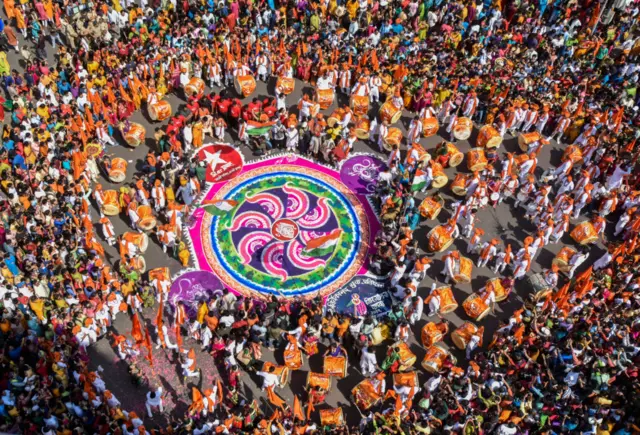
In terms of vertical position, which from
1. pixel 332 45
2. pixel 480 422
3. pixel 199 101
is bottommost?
pixel 480 422

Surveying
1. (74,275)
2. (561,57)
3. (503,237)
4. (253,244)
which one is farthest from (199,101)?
(561,57)

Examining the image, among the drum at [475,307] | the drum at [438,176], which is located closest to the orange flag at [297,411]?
the drum at [475,307]

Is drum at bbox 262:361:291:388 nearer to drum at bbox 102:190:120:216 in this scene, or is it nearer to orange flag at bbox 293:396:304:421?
orange flag at bbox 293:396:304:421

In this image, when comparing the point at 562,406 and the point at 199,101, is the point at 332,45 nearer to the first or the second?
the point at 199,101

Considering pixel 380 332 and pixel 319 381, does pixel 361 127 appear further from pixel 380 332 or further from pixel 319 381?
pixel 319 381

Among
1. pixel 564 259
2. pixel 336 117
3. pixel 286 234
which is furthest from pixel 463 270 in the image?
pixel 336 117

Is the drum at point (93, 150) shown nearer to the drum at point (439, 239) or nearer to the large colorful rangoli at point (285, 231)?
the large colorful rangoli at point (285, 231)
